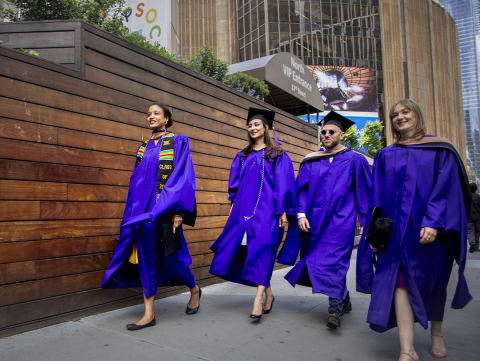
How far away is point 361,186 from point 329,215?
16.9 inches

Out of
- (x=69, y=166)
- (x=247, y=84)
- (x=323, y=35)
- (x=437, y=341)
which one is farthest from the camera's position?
(x=323, y=35)

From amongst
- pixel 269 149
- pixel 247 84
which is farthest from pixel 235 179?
pixel 247 84

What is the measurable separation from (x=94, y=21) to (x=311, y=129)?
15.4 ft

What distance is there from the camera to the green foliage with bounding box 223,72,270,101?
24.9ft

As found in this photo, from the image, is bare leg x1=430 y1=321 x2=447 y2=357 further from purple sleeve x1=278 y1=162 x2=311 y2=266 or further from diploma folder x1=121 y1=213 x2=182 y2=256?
diploma folder x1=121 y1=213 x2=182 y2=256

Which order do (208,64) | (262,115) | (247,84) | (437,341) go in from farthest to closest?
(247,84)
(208,64)
(262,115)
(437,341)

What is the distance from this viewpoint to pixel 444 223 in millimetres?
2377

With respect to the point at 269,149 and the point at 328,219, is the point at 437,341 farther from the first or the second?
the point at 269,149

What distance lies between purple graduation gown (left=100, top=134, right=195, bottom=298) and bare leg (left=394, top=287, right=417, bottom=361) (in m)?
1.74

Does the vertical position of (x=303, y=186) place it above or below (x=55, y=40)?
below

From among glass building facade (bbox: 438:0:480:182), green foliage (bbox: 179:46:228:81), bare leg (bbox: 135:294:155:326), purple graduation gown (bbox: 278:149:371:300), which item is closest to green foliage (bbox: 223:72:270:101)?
green foliage (bbox: 179:46:228:81)

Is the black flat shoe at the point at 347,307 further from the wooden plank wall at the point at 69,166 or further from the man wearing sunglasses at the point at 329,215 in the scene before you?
the wooden plank wall at the point at 69,166

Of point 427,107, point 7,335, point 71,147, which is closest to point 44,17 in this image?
point 71,147

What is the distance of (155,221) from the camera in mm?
3205
